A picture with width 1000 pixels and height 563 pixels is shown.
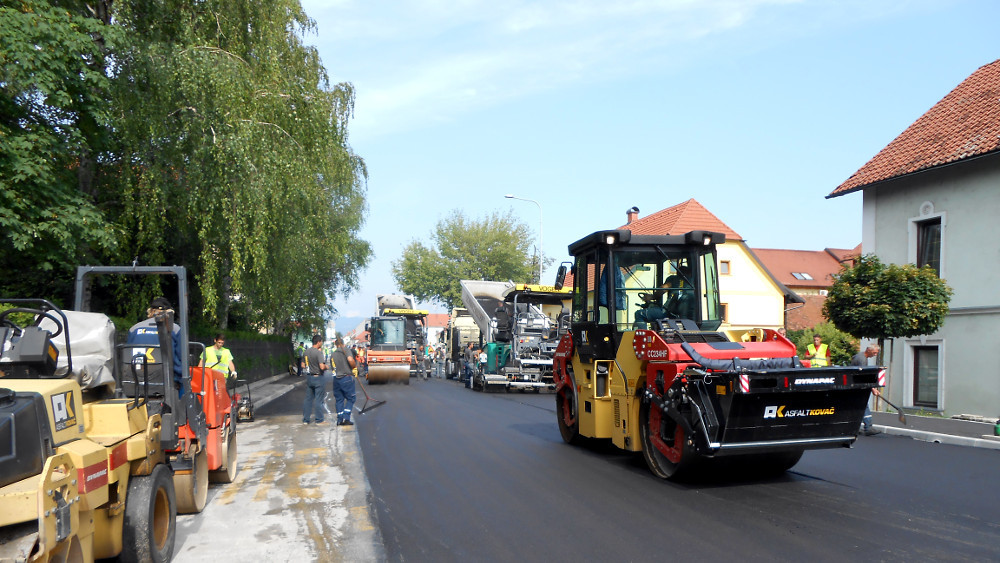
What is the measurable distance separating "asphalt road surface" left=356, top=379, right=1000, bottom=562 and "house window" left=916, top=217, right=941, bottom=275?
30.2 ft

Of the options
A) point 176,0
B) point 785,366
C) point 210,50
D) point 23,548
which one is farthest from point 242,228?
point 23,548

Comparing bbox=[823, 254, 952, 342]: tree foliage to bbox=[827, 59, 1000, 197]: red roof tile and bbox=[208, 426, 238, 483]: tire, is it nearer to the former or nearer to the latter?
bbox=[827, 59, 1000, 197]: red roof tile

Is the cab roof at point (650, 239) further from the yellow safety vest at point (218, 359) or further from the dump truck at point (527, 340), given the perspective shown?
the dump truck at point (527, 340)

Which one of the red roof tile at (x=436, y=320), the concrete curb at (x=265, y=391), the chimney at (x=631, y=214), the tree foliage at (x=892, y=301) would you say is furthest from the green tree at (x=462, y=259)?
the red roof tile at (x=436, y=320)

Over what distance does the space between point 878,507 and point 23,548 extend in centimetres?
673

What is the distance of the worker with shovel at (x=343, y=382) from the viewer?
14570mm

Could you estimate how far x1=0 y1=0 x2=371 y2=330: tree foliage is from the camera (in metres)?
11.8

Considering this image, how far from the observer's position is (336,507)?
7.38 meters

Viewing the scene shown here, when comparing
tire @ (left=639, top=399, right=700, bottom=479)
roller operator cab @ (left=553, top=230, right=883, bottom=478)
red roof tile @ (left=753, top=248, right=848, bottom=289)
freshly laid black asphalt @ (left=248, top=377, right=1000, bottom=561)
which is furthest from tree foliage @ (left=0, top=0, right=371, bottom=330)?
red roof tile @ (left=753, top=248, right=848, bottom=289)

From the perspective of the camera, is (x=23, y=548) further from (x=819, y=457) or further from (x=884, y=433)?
(x=884, y=433)

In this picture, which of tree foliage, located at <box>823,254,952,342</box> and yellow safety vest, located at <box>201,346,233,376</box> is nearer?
yellow safety vest, located at <box>201,346,233,376</box>

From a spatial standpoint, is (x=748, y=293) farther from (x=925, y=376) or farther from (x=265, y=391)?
(x=265, y=391)

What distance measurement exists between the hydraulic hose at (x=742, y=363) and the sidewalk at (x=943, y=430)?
6.33m

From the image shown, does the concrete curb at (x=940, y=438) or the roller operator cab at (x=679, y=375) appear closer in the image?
the roller operator cab at (x=679, y=375)
